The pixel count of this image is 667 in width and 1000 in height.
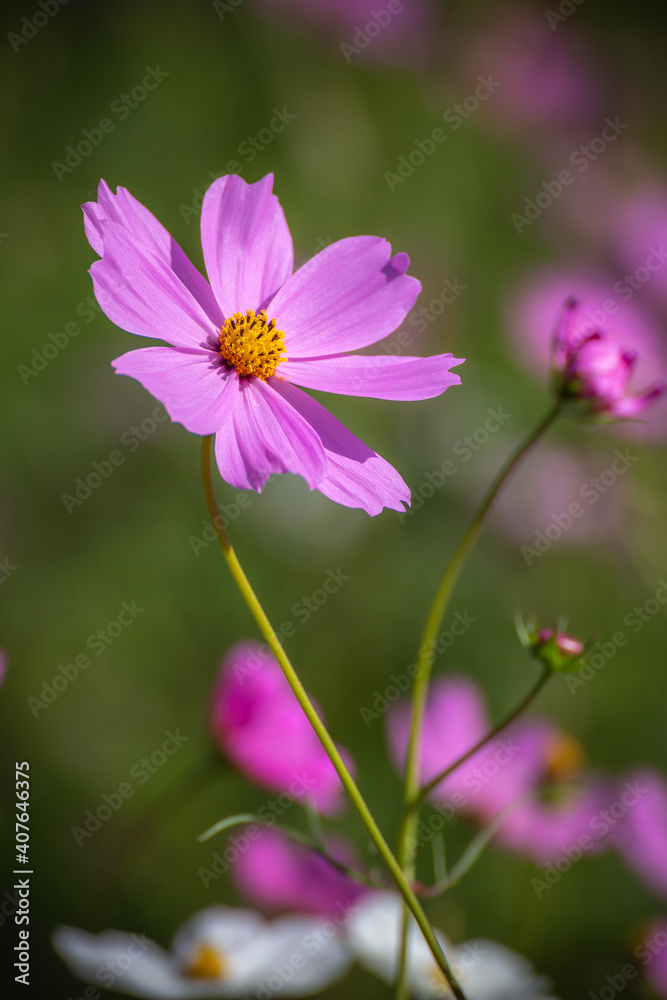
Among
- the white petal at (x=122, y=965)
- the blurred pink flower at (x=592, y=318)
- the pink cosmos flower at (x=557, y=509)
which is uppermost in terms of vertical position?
the blurred pink flower at (x=592, y=318)

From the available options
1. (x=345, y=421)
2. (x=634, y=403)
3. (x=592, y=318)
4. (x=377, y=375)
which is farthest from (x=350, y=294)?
(x=345, y=421)

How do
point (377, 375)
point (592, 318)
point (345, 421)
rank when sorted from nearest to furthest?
point (377, 375) < point (592, 318) < point (345, 421)

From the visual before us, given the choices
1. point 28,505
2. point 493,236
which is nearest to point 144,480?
point 28,505

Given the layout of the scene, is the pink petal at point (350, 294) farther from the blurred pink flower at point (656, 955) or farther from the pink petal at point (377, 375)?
the blurred pink flower at point (656, 955)

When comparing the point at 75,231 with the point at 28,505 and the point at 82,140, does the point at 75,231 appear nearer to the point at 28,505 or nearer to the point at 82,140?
the point at 82,140

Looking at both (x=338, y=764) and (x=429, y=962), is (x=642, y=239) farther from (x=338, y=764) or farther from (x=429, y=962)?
(x=338, y=764)

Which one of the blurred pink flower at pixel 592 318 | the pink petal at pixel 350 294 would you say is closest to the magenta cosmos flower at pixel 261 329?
the pink petal at pixel 350 294
